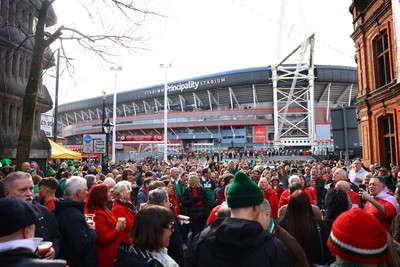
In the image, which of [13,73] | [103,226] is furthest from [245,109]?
[103,226]

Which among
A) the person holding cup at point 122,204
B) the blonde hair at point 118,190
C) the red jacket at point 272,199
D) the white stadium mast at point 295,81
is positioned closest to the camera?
the person holding cup at point 122,204

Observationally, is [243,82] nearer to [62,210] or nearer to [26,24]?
[26,24]

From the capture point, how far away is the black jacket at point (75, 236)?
3.35 m

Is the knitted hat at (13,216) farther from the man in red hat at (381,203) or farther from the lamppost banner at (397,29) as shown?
the lamppost banner at (397,29)

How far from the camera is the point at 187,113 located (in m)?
62.0

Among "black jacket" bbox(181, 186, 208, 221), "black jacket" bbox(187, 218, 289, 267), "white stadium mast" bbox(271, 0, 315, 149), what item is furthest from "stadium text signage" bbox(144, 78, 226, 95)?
"black jacket" bbox(187, 218, 289, 267)

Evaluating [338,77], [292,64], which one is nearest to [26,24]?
[292,64]

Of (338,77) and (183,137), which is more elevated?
(338,77)

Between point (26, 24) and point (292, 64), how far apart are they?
136ft

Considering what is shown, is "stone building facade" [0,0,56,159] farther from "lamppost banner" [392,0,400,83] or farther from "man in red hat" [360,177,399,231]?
"lamppost banner" [392,0,400,83]

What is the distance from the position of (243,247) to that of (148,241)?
88cm

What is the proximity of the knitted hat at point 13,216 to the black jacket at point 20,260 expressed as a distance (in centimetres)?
19

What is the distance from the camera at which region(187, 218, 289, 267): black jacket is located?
6.28 ft

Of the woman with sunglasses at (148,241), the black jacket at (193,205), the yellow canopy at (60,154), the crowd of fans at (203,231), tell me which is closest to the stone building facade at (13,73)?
the yellow canopy at (60,154)
